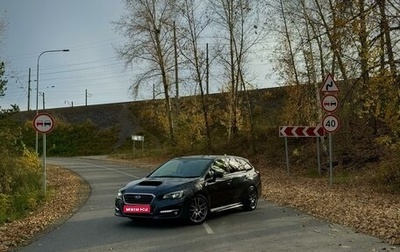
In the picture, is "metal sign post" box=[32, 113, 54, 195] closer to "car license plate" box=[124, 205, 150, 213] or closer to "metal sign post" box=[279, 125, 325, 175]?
"car license plate" box=[124, 205, 150, 213]

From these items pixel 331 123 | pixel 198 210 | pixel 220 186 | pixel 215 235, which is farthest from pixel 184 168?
pixel 331 123

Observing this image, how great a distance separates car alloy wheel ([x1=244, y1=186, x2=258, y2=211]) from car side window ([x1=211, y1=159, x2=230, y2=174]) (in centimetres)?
101

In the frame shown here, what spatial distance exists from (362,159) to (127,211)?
59.1 feet

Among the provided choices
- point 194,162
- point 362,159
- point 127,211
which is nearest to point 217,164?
point 194,162

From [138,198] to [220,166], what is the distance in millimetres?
2514

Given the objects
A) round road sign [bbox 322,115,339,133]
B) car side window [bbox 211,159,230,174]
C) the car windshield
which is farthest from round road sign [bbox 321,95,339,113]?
the car windshield

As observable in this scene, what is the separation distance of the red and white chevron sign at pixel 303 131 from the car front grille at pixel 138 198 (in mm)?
13009

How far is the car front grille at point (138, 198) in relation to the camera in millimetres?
10750

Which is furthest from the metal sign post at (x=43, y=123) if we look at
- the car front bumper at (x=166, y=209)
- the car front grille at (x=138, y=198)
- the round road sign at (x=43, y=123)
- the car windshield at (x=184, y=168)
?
the car front bumper at (x=166, y=209)

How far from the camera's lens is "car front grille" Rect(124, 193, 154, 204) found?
10.8m

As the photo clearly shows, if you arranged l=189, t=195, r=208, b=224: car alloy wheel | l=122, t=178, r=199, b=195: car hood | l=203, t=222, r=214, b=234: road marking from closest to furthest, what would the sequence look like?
l=203, t=222, r=214, b=234: road marking < l=122, t=178, r=199, b=195: car hood < l=189, t=195, r=208, b=224: car alloy wheel

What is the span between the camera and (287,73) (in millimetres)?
30516

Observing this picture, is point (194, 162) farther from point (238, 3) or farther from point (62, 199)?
point (238, 3)

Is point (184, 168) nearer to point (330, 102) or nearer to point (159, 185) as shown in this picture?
point (159, 185)
